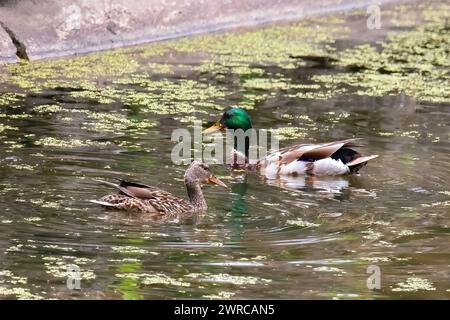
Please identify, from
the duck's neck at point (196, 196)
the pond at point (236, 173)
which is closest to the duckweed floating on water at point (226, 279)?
the pond at point (236, 173)

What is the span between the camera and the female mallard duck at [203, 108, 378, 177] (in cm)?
1012

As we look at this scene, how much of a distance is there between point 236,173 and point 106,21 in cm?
517

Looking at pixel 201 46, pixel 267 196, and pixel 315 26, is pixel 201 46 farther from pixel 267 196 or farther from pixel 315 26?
pixel 267 196

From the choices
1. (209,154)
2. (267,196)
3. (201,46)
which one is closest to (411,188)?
(267,196)

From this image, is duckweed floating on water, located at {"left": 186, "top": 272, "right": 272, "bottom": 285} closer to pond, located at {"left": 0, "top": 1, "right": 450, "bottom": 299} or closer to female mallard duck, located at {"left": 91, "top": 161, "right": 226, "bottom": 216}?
pond, located at {"left": 0, "top": 1, "right": 450, "bottom": 299}

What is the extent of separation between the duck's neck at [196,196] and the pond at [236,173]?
0.09 m

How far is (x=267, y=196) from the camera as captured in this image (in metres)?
9.20

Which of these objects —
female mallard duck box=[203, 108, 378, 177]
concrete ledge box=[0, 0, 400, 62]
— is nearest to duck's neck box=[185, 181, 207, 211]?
female mallard duck box=[203, 108, 378, 177]

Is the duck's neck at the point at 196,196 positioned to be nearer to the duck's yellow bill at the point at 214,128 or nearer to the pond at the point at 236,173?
the pond at the point at 236,173

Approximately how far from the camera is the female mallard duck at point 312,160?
1012 centimetres

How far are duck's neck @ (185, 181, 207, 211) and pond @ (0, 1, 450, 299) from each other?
0.30 ft

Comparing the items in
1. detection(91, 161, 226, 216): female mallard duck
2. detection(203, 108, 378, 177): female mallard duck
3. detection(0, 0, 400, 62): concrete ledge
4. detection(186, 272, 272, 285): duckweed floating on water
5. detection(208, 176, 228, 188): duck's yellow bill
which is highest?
detection(0, 0, 400, 62): concrete ledge

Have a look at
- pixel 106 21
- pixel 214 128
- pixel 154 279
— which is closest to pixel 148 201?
pixel 154 279

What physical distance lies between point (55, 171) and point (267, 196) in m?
1.59
